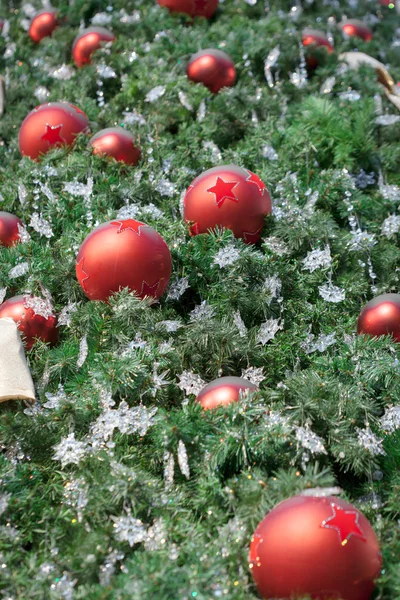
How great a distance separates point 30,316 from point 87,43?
140 cm

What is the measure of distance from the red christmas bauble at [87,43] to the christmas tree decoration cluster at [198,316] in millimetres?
11

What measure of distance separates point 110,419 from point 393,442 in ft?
1.91

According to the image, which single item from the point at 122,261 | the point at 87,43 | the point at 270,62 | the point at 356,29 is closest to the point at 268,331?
the point at 122,261

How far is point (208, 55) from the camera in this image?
2518mm

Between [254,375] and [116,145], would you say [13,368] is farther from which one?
[116,145]

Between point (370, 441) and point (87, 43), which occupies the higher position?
point (87, 43)

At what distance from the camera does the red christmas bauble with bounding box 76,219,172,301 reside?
1632 mm

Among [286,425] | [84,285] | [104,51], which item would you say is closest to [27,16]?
[104,51]

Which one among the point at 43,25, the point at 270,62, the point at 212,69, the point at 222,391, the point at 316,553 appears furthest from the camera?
the point at 43,25

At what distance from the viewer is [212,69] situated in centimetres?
250

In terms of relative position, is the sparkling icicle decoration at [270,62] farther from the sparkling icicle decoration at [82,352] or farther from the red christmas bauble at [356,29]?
the sparkling icicle decoration at [82,352]

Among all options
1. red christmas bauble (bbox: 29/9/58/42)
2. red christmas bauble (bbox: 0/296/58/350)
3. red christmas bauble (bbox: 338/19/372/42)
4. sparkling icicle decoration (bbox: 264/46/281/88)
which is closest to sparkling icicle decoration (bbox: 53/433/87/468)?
red christmas bauble (bbox: 0/296/58/350)

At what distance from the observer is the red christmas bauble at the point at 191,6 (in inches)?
116

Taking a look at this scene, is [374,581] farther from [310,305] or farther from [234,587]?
[310,305]
